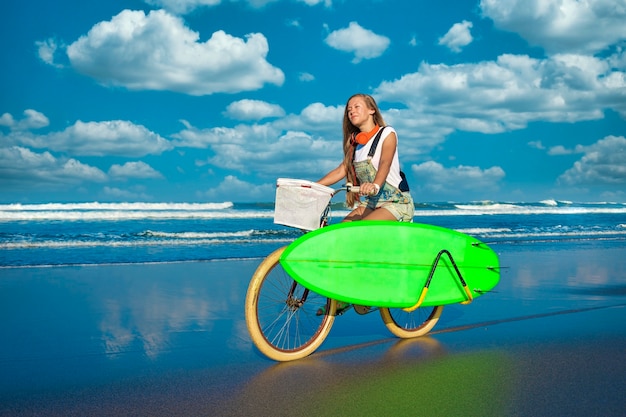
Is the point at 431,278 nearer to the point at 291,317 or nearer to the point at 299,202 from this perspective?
the point at 291,317

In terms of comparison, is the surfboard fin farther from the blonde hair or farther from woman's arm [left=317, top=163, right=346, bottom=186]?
woman's arm [left=317, top=163, right=346, bottom=186]

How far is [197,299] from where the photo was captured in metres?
6.54

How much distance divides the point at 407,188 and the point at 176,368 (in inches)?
85.4

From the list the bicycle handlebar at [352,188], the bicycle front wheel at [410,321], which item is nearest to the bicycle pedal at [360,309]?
the bicycle front wheel at [410,321]

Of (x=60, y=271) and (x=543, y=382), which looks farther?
(x=60, y=271)

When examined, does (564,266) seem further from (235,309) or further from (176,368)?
(176,368)

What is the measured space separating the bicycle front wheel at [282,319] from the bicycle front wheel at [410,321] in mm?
531

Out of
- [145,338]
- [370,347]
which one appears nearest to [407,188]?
[370,347]

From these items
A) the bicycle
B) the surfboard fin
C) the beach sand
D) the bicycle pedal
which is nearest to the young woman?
the bicycle

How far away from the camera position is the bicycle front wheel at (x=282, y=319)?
388 cm

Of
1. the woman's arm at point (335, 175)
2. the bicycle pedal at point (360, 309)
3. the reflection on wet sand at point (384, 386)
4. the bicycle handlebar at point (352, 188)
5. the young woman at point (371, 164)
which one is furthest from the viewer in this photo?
the woman's arm at point (335, 175)

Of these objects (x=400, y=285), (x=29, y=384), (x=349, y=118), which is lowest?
(x=29, y=384)

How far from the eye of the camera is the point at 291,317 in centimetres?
475

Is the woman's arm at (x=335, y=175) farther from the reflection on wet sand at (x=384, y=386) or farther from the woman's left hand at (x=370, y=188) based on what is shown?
the reflection on wet sand at (x=384, y=386)
